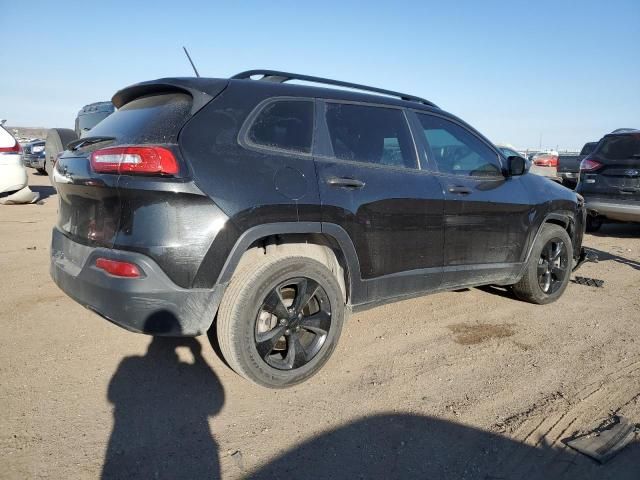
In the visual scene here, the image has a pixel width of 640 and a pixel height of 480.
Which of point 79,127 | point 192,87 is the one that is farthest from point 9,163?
point 192,87

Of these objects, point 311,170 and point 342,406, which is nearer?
point 342,406

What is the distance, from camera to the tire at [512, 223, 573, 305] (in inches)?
170

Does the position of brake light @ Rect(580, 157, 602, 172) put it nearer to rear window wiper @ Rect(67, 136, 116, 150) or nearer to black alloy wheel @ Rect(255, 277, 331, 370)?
black alloy wheel @ Rect(255, 277, 331, 370)

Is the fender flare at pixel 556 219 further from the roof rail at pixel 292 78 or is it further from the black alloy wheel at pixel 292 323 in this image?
the black alloy wheel at pixel 292 323

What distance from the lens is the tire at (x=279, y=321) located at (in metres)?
2.64

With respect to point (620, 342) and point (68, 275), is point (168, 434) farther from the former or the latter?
point (620, 342)

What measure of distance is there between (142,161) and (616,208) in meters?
7.44

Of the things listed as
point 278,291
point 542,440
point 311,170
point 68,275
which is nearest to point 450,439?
point 542,440

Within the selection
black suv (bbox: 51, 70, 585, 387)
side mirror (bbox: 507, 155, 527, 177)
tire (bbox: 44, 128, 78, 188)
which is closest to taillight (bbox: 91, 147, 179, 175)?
black suv (bbox: 51, 70, 585, 387)

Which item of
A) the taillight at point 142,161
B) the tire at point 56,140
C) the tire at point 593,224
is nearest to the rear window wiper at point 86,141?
the taillight at point 142,161

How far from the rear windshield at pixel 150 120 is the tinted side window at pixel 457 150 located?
1.84 m

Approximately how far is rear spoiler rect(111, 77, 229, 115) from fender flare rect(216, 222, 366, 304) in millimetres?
752

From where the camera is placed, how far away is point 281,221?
2695 millimetres

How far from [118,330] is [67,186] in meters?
1.23
